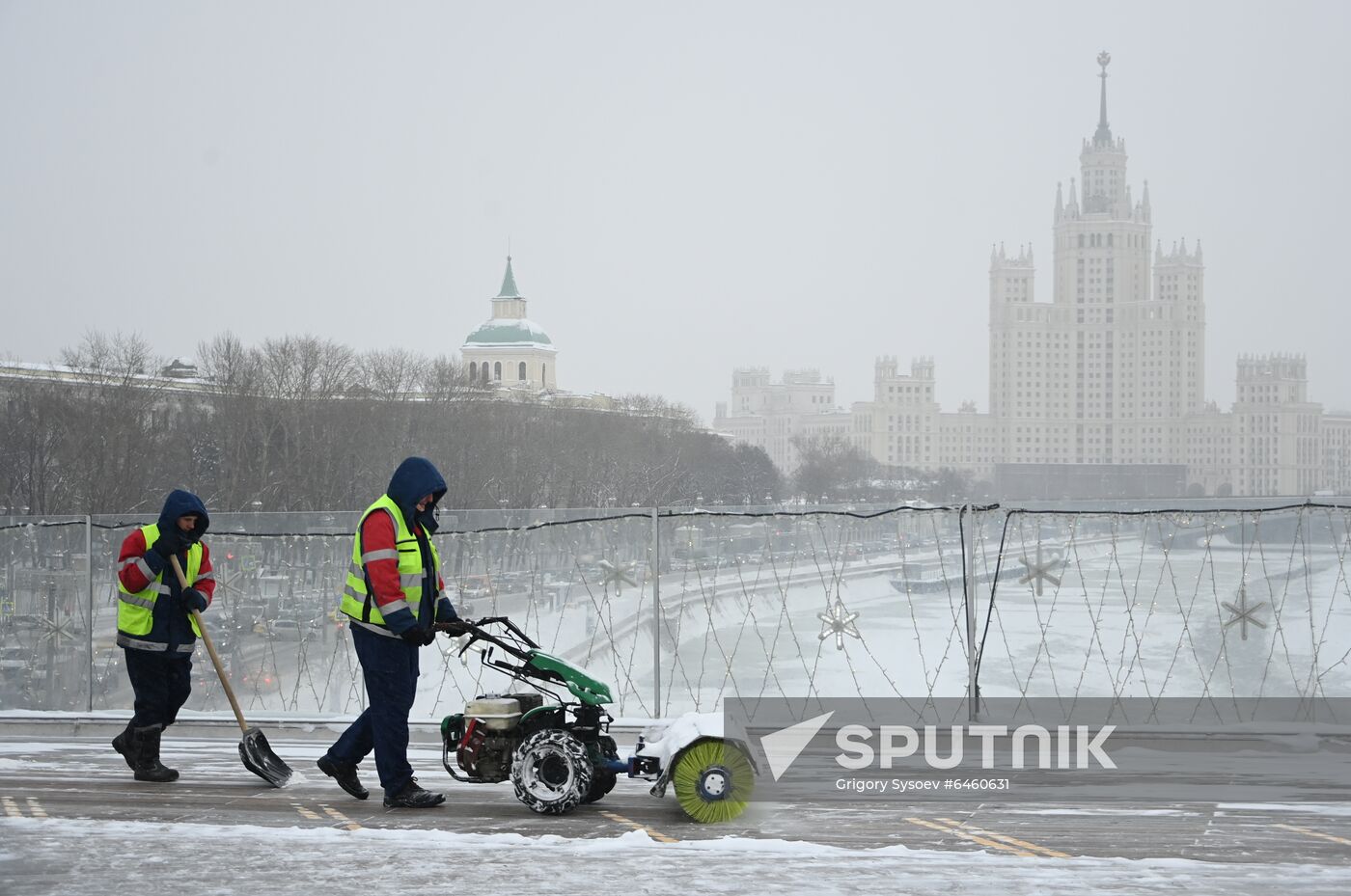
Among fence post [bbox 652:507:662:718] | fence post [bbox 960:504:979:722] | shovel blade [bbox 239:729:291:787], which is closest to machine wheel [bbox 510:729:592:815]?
shovel blade [bbox 239:729:291:787]

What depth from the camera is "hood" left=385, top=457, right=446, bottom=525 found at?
772cm

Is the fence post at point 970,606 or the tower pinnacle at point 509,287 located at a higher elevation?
the tower pinnacle at point 509,287

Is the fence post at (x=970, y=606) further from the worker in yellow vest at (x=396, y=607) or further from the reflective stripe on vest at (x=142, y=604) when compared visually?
the reflective stripe on vest at (x=142, y=604)

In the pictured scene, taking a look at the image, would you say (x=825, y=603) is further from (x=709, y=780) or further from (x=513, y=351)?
(x=513, y=351)

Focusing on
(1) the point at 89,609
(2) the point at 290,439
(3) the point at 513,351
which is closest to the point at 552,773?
(1) the point at 89,609

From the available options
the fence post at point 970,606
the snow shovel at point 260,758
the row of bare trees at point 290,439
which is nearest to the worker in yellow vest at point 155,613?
the snow shovel at point 260,758

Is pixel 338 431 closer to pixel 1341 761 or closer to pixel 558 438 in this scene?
pixel 558 438

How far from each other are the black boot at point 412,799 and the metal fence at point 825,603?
3.31 m

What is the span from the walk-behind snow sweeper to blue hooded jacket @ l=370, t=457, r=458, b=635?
0.24 metres

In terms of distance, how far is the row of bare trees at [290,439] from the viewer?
53562 millimetres

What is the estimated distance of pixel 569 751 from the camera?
7523 millimetres

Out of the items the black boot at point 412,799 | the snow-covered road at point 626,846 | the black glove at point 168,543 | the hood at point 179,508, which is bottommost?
the snow-covered road at point 626,846

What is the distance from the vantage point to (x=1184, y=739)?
10141mm

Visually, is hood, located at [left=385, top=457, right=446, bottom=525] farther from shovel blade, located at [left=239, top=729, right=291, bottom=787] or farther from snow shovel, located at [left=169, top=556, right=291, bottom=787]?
shovel blade, located at [left=239, top=729, right=291, bottom=787]
